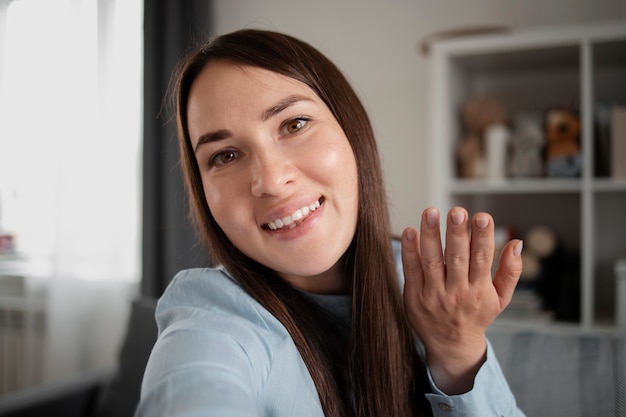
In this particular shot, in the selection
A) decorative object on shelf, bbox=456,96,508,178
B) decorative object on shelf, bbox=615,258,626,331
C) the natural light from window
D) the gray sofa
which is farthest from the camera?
Result: the natural light from window

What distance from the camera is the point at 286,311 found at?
72 centimetres

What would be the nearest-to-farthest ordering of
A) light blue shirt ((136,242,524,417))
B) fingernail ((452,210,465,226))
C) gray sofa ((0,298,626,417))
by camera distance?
light blue shirt ((136,242,524,417))
fingernail ((452,210,465,226))
gray sofa ((0,298,626,417))

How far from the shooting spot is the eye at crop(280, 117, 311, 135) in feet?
2.29

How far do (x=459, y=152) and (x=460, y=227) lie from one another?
148 cm

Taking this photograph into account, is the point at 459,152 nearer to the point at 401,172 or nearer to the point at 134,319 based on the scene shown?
the point at 401,172

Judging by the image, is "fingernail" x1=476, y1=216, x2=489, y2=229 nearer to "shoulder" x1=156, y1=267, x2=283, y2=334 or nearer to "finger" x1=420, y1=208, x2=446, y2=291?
"finger" x1=420, y1=208, x2=446, y2=291

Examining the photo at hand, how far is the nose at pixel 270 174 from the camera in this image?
66 cm

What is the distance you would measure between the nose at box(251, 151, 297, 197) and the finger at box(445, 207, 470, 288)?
22cm

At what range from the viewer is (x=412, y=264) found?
0.71 m

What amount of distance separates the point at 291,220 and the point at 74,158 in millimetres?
1880

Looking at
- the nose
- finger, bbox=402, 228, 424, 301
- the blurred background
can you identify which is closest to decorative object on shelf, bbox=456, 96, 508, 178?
the blurred background

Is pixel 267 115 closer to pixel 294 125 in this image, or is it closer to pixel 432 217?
pixel 294 125

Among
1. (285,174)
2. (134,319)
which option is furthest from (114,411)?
(285,174)

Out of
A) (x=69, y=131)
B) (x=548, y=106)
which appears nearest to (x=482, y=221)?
(x=548, y=106)
